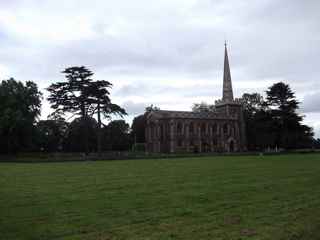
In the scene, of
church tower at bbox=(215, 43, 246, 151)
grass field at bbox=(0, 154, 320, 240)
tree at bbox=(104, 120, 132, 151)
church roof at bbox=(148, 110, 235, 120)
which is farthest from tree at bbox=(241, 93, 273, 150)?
grass field at bbox=(0, 154, 320, 240)

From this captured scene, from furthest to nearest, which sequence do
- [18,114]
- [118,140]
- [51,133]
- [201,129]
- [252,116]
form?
1. [252,116]
2. [201,129]
3. [118,140]
4. [51,133]
5. [18,114]

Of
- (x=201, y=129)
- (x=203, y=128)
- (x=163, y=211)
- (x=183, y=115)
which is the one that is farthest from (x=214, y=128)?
(x=163, y=211)

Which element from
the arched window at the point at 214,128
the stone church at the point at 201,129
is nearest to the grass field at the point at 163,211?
the stone church at the point at 201,129

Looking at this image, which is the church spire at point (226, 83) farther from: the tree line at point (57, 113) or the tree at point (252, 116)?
the tree line at point (57, 113)

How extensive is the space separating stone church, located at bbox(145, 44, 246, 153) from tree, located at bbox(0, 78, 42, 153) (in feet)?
98.2

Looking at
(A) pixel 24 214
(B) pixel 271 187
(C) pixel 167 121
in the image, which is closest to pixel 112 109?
(C) pixel 167 121

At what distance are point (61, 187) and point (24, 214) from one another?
5.13m

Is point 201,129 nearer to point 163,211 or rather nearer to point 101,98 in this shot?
point 101,98

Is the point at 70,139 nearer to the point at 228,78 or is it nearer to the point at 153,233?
the point at 228,78

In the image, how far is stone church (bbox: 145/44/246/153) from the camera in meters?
77.9

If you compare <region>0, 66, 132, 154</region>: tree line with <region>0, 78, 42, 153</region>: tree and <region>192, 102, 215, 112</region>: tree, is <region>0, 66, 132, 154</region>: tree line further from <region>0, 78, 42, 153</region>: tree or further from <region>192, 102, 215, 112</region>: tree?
<region>192, 102, 215, 112</region>: tree

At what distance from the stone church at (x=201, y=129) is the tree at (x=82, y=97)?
85.8 feet

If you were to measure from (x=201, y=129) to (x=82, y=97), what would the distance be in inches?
1373

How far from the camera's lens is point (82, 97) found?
52562 mm
